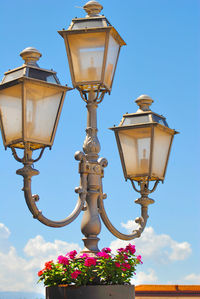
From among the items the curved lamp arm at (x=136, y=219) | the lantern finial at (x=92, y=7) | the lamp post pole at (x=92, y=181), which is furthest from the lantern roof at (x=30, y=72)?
the curved lamp arm at (x=136, y=219)

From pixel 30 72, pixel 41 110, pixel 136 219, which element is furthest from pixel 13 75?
pixel 136 219

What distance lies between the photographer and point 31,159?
552cm

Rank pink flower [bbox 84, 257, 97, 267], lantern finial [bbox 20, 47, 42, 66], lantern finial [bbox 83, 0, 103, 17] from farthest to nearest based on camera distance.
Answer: lantern finial [bbox 83, 0, 103, 17] → lantern finial [bbox 20, 47, 42, 66] → pink flower [bbox 84, 257, 97, 267]

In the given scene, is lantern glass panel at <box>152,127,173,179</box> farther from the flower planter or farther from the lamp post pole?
the flower planter

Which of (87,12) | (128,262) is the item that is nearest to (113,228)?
(128,262)

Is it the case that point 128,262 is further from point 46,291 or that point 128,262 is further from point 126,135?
point 126,135

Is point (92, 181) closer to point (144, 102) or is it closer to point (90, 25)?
point (90, 25)

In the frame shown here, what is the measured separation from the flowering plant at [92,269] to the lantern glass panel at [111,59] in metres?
1.59

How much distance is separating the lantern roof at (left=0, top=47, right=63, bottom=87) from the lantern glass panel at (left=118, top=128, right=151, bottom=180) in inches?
59.5

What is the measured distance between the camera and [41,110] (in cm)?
552

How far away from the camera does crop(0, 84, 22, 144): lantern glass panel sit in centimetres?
546

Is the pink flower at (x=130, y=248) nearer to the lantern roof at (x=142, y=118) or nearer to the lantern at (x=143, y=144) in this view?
the lantern at (x=143, y=144)

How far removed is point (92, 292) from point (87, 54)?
214 cm

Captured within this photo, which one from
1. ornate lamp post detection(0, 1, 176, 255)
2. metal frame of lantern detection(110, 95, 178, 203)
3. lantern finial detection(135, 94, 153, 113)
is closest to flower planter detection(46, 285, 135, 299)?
ornate lamp post detection(0, 1, 176, 255)
